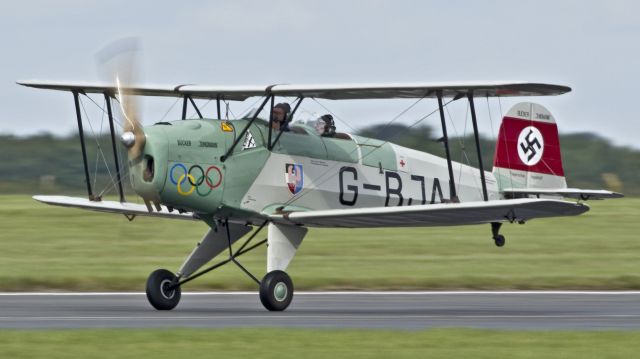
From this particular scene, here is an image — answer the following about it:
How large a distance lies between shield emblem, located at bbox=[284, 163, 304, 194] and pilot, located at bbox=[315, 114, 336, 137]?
2.46 ft

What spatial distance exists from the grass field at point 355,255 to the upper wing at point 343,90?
13.1ft

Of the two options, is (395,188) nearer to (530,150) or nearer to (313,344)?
(530,150)

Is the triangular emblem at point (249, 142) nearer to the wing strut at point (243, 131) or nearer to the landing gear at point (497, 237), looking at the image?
the wing strut at point (243, 131)

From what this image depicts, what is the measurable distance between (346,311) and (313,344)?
14.1 feet

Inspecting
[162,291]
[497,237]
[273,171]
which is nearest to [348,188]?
[273,171]

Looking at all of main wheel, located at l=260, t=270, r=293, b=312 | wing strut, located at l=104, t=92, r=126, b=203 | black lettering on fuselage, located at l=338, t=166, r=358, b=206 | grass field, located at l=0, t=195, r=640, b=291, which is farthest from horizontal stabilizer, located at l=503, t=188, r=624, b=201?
wing strut, located at l=104, t=92, r=126, b=203

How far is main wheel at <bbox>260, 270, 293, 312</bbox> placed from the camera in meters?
15.7

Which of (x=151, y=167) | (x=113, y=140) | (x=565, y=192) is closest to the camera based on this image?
(x=151, y=167)

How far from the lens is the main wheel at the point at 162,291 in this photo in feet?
53.8

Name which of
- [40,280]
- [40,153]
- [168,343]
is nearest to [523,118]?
[40,280]

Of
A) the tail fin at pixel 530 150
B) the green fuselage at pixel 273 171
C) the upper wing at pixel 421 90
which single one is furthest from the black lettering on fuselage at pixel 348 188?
the tail fin at pixel 530 150

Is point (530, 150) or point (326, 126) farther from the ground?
point (326, 126)

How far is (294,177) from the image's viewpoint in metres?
16.9

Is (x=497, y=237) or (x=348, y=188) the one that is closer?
(x=348, y=188)
